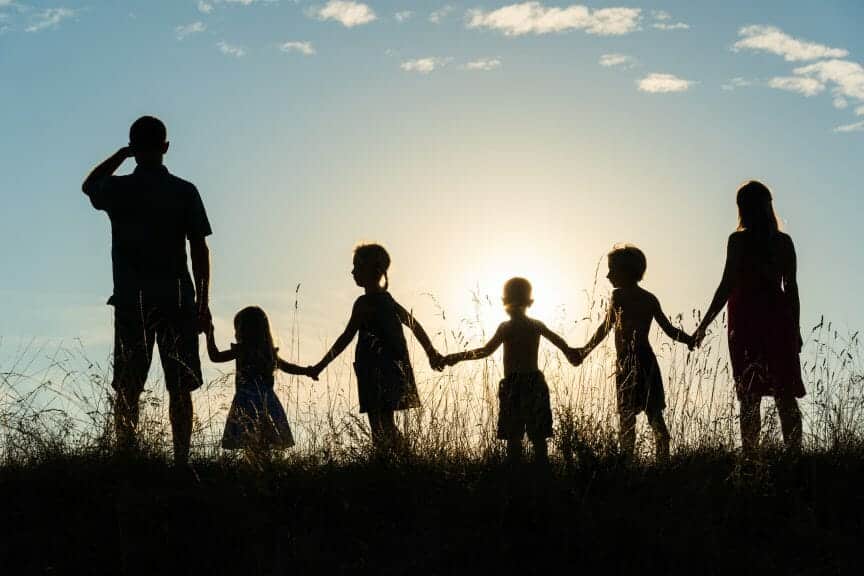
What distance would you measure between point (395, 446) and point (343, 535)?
95 cm

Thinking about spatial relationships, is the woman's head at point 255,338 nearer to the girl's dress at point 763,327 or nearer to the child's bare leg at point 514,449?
the child's bare leg at point 514,449

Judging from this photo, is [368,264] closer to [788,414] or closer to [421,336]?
[421,336]

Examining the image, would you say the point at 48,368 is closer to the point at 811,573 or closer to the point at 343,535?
the point at 343,535

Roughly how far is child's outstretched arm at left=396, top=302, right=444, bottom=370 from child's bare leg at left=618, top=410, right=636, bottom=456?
4.35 feet

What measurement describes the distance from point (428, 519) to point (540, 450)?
1.12m

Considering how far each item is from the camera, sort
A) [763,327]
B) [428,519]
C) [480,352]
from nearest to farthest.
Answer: [428,519], [763,327], [480,352]

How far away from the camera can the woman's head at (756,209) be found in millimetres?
7543

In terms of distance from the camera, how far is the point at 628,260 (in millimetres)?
7586

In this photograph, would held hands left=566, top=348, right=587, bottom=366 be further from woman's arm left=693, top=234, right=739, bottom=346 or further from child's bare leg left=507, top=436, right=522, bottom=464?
child's bare leg left=507, top=436, right=522, bottom=464

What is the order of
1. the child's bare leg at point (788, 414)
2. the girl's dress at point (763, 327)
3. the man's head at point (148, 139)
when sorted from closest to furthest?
the man's head at point (148, 139)
the child's bare leg at point (788, 414)
the girl's dress at point (763, 327)

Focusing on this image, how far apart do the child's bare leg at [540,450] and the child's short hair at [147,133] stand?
Result: 3.06m

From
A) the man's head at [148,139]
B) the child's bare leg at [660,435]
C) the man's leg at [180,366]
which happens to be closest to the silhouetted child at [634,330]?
the child's bare leg at [660,435]

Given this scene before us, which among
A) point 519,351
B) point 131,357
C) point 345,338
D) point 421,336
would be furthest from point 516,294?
point 131,357

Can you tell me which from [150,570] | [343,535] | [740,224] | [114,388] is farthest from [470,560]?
[740,224]
